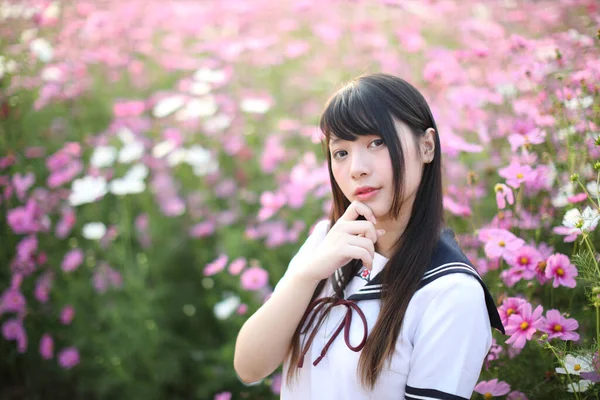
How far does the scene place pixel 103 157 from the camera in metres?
2.40

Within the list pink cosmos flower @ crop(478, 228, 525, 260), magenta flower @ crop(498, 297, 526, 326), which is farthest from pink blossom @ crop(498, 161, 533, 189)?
magenta flower @ crop(498, 297, 526, 326)

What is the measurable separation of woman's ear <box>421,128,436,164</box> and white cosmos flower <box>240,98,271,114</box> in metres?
1.45

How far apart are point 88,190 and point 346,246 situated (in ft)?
5.35

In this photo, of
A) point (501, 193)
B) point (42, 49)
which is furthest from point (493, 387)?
point (42, 49)

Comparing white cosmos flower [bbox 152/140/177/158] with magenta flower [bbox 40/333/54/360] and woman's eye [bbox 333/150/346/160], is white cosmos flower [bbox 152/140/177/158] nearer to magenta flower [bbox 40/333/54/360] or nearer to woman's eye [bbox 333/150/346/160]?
magenta flower [bbox 40/333/54/360]

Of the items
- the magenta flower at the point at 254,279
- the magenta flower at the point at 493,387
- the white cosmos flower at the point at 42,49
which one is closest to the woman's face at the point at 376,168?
the magenta flower at the point at 493,387

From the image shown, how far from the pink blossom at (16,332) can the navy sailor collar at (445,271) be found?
1.71 meters

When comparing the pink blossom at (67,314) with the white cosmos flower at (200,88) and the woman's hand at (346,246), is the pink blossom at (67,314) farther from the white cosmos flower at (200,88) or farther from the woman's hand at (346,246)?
the woman's hand at (346,246)

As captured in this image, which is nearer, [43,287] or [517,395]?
[517,395]

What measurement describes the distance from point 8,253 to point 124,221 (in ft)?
1.91

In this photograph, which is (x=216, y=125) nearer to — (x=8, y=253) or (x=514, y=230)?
(x=8, y=253)

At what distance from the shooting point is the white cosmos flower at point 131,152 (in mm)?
2377

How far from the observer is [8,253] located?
2.44m

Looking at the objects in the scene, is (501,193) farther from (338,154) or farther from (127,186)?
(127,186)
